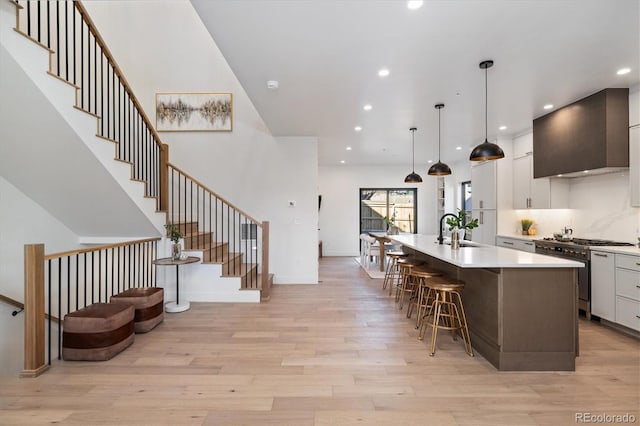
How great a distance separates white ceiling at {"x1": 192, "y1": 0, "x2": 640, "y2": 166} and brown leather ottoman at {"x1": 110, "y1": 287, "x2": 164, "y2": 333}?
2718 millimetres

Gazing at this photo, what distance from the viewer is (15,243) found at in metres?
3.83

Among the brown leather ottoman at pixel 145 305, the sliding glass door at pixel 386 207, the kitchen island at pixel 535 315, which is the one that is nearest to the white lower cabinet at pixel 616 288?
the kitchen island at pixel 535 315

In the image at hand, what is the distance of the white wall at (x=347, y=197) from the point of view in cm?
951

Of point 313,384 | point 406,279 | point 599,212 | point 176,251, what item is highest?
point 599,212

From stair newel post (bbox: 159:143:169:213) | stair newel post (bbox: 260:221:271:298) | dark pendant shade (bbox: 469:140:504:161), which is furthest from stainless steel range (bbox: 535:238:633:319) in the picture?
stair newel post (bbox: 159:143:169:213)

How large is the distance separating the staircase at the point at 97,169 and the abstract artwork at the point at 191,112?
1.08 metres

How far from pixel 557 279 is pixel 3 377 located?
15.4 feet

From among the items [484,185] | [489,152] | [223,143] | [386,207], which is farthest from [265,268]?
[386,207]

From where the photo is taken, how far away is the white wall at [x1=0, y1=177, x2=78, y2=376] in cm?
372

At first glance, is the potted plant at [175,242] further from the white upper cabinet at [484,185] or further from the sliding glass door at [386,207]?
the sliding glass door at [386,207]

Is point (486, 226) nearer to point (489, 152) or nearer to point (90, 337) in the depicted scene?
point (489, 152)

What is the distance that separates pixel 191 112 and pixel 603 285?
7.13 meters

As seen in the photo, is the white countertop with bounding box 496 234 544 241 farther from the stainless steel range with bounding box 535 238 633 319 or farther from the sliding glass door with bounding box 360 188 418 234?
the sliding glass door with bounding box 360 188 418 234

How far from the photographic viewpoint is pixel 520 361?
2.60 meters
